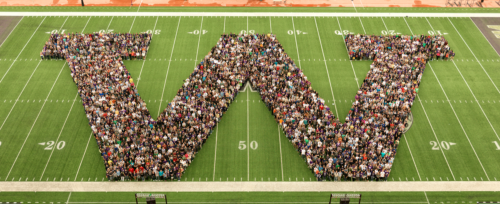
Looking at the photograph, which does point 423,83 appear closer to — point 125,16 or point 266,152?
point 266,152

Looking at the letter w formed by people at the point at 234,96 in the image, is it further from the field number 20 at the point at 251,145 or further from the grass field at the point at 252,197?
the field number 20 at the point at 251,145

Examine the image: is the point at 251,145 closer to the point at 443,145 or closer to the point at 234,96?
the point at 234,96

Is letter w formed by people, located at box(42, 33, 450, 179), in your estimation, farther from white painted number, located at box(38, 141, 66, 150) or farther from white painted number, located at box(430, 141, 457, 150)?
white painted number, located at box(38, 141, 66, 150)

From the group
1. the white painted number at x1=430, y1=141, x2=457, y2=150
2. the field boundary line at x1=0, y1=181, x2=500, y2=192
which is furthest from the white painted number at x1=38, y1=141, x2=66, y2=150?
the white painted number at x1=430, y1=141, x2=457, y2=150

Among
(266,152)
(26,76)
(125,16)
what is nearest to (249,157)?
(266,152)

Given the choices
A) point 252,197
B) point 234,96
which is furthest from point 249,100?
point 252,197
